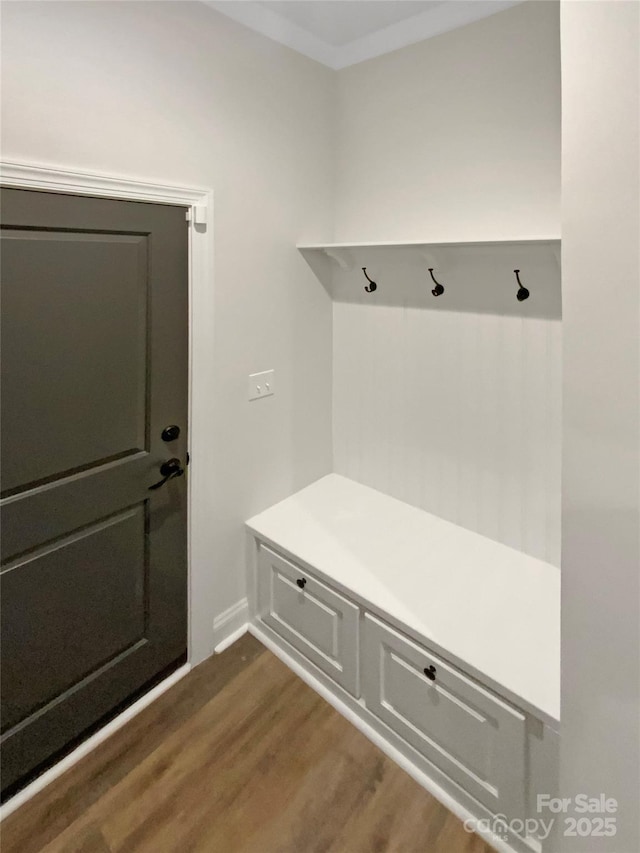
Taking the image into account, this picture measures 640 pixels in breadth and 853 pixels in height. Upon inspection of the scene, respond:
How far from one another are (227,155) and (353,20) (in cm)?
75

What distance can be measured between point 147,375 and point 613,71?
1486 mm

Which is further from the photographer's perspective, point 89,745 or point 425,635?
point 89,745

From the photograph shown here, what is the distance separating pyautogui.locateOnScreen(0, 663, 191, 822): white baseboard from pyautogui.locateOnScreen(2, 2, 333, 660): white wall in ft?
0.55

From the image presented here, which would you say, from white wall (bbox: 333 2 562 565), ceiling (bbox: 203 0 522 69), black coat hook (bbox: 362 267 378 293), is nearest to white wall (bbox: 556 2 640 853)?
white wall (bbox: 333 2 562 565)

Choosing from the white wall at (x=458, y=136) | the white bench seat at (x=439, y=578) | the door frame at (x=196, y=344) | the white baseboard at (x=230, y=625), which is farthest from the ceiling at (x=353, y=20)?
the white baseboard at (x=230, y=625)

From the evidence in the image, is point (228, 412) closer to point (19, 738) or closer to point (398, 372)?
point (398, 372)

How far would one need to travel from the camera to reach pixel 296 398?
245 centimetres

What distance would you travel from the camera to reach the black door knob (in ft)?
6.27

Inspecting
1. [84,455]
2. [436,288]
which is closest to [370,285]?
[436,288]

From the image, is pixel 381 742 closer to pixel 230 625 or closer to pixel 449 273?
pixel 230 625

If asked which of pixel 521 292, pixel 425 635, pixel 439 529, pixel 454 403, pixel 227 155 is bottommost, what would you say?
pixel 425 635

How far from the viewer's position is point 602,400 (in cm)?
94

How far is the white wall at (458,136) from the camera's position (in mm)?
1822

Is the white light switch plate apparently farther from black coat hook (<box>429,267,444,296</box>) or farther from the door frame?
black coat hook (<box>429,267,444,296</box>)
